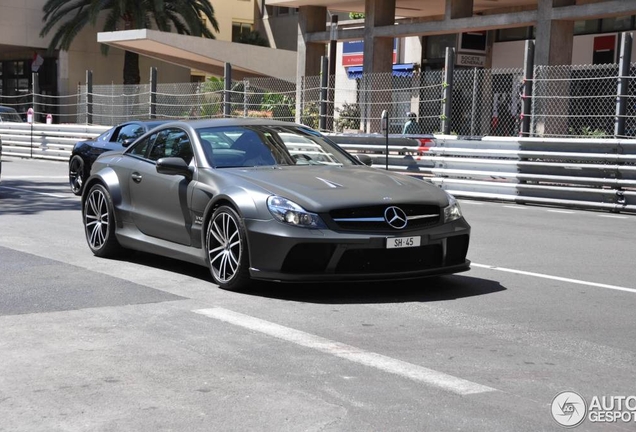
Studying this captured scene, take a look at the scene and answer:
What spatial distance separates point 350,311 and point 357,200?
0.92 m

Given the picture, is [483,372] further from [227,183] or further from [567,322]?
[227,183]

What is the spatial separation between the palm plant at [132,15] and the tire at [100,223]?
35.8 meters

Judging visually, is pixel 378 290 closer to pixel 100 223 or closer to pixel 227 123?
pixel 227 123

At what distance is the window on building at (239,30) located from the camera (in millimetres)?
63844

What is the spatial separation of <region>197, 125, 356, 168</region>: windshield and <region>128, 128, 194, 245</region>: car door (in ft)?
0.82

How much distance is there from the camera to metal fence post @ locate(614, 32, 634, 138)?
1567cm

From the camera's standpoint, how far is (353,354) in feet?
19.3

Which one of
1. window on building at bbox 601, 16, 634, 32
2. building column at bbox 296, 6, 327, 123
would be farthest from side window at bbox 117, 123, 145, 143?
building column at bbox 296, 6, 327, 123

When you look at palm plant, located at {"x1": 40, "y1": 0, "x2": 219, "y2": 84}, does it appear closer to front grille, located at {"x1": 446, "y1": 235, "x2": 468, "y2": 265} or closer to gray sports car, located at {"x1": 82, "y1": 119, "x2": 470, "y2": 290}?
gray sports car, located at {"x1": 82, "y1": 119, "x2": 470, "y2": 290}

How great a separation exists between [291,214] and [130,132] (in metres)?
9.76

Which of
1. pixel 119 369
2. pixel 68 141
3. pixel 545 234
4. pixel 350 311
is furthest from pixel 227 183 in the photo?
pixel 68 141

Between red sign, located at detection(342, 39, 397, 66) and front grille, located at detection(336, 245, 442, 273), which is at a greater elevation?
red sign, located at detection(342, 39, 397, 66)

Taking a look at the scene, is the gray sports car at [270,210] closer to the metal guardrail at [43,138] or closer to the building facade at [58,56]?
the metal guardrail at [43,138]

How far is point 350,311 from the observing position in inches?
284
